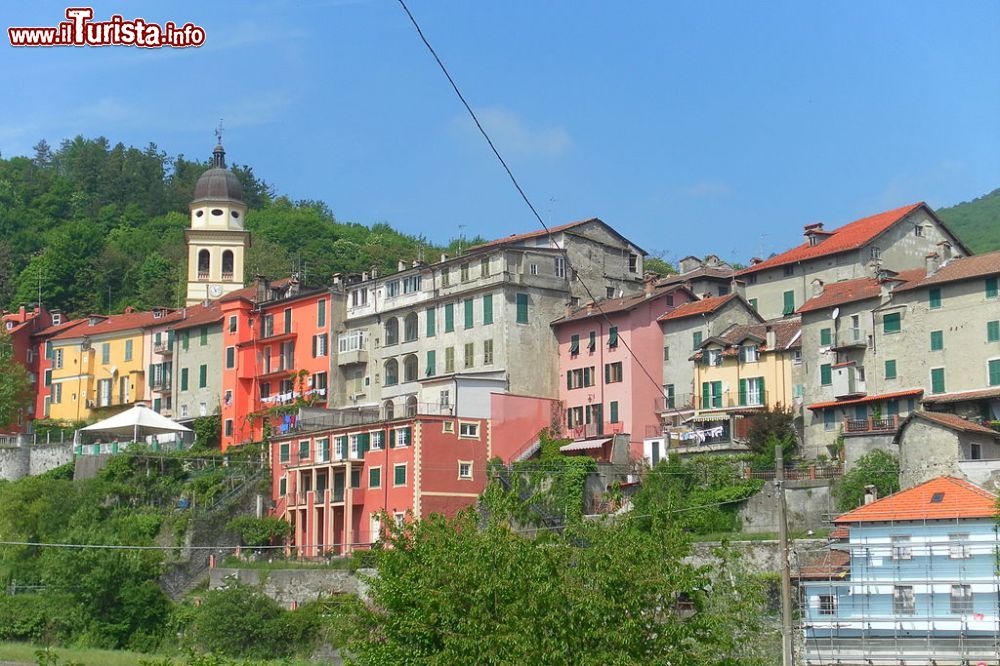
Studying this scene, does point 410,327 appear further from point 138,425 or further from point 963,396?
point 963,396

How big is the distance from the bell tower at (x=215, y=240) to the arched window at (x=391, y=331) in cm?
2203

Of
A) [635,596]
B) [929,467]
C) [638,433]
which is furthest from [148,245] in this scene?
[635,596]

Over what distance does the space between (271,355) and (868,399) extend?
3555 centimetres

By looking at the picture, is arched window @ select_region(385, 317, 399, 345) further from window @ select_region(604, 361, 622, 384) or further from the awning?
the awning

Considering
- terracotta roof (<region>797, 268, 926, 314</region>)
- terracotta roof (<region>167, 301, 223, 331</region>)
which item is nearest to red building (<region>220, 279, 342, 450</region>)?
terracotta roof (<region>167, 301, 223, 331</region>)

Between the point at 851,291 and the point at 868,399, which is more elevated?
the point at 851,291

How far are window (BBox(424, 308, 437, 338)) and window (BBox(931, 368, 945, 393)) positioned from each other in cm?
2613

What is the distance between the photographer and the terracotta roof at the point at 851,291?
63000 millimetres

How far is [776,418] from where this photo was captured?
63844 mm

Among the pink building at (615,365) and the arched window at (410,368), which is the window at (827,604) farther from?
the arched window at (410,368)

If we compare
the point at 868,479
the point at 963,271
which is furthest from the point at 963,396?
the point at 963,271

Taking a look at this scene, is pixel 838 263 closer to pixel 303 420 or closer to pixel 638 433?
pixel 638 433

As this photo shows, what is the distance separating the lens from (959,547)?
1913 inches

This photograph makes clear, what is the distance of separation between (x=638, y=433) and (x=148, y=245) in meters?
68.0
